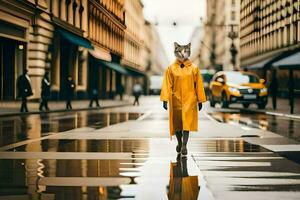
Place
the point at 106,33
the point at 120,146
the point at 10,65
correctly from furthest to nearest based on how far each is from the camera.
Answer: the point at 106,33 → the point at 10,65 → the point at 120,146

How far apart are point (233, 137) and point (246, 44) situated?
65.1 m

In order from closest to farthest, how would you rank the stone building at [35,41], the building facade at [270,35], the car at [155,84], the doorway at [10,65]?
the stone building at [35,41], the doorway at [10,65], the building facade at [270,35], the car at [155,84]

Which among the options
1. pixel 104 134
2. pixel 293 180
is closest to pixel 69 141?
pixel 104 134

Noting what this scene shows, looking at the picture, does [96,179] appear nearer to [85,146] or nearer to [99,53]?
[85,146]

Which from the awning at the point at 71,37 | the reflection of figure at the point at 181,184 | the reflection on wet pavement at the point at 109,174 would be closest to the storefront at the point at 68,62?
the awning at the point at 71,37

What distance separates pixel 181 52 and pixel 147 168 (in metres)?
2.49

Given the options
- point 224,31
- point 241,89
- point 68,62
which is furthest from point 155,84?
point 241,89

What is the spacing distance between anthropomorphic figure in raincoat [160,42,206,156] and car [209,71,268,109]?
2154 centimetres

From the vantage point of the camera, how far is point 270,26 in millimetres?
59188

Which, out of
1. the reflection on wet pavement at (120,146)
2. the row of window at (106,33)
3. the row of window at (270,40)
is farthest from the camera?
the row of window at (106,33)

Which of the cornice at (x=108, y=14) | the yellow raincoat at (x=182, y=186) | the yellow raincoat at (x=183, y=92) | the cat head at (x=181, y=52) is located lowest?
the yellow raincoat at (x=182, y=186)

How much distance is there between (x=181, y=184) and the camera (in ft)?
21.9

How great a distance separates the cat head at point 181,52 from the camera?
31.7ft

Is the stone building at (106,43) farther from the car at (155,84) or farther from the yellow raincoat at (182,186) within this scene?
the yellow raincoat at (182,186)
